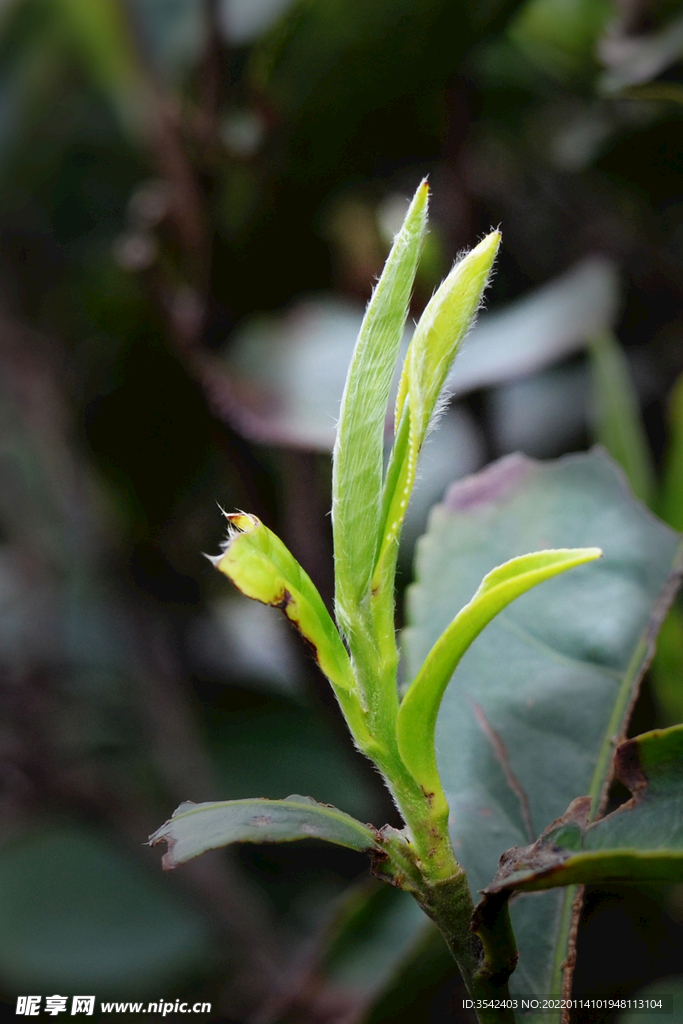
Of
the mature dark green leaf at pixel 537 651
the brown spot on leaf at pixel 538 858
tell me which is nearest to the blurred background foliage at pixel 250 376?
the mature dark green leaf at pixel 537 651

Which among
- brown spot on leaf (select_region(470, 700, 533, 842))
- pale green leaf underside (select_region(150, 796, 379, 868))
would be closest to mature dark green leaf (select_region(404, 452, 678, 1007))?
brown spot on leaf (select_region(470, 700, 533, 842))

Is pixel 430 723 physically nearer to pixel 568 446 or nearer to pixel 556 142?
pixel 568 446

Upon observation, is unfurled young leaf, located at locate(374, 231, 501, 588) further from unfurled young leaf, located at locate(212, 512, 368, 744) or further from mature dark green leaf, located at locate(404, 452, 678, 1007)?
mature dark green leaf, located at locate(404, 452, 678, 1007)

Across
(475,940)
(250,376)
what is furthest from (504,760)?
(250,376)

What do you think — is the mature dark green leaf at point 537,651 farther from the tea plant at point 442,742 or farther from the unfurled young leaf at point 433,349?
the unfurled young leaf at point 433,349

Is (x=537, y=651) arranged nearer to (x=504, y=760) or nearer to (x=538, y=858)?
(x=504, y=760)

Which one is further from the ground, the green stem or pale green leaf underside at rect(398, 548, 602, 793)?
pale green leaf underside at rect(398, 548, 602, 793)

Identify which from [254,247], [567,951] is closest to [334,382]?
[254,247]
